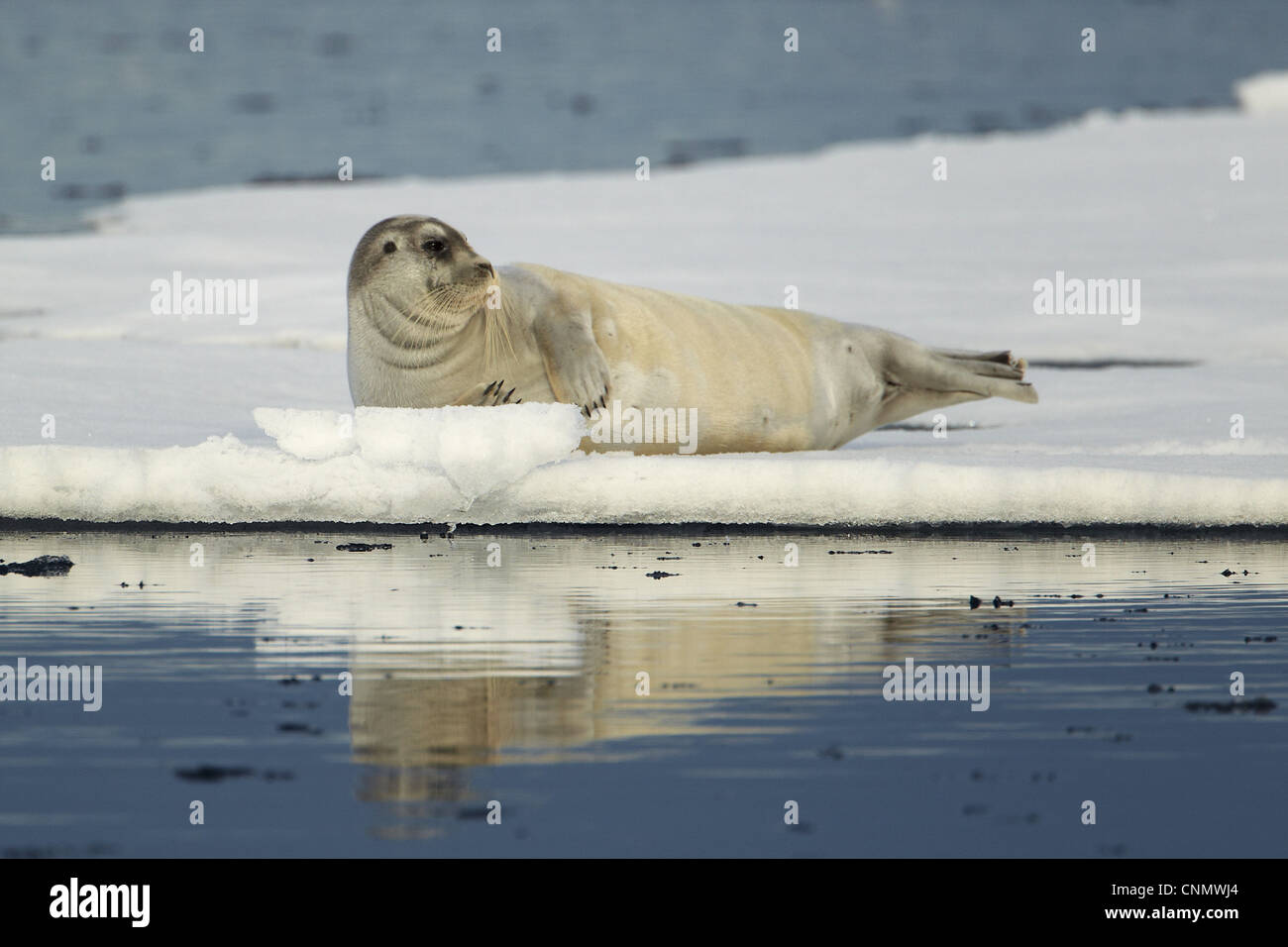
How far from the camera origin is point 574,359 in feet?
23.2

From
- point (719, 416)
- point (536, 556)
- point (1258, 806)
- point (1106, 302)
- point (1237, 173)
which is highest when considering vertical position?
point (1237, 173)

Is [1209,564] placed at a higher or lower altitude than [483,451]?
lower

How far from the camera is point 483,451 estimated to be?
6426 mm

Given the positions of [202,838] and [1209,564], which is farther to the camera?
[1209,564]

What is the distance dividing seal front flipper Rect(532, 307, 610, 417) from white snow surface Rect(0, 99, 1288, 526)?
1.44 feet

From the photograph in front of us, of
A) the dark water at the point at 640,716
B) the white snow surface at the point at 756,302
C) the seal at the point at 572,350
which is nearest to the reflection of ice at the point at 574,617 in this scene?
the dark water at the point at 640,716

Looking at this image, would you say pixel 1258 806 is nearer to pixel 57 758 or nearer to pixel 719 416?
pixel 57 758

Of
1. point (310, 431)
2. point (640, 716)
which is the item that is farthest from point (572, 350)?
point (640, 716)

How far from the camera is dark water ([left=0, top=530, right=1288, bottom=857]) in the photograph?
9.00 feet

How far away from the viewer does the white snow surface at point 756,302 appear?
6527 mm

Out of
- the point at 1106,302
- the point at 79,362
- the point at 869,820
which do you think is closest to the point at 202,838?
the point at 869,820

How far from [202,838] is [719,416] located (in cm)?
507

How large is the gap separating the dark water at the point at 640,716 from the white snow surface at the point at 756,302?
2.96ft

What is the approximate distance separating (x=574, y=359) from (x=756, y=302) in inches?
230
